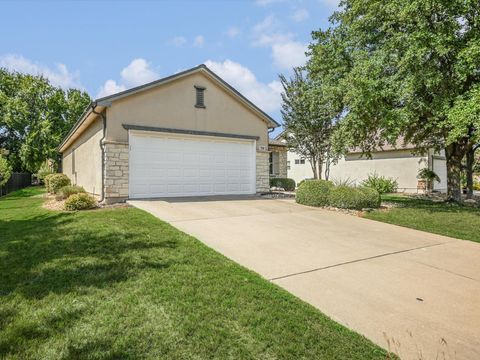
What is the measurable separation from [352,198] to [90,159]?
11.4 m

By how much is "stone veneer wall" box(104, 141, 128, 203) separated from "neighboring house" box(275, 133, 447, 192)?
13616 mm

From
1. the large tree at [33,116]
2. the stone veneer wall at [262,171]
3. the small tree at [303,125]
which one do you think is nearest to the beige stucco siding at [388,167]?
the small tree at [303,125]

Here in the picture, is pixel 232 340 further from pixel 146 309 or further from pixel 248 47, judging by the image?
pixel 248 47

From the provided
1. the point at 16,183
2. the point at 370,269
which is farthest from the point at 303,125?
the point at 16,183

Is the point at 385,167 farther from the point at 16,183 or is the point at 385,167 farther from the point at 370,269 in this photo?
the point at 16,183

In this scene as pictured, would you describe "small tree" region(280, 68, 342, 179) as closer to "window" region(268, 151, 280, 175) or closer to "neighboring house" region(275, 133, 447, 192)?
"neighboring house" region(275, 133, 447, 192)

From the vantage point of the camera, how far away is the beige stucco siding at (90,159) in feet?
37.9

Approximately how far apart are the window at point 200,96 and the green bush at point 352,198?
6.54 meters

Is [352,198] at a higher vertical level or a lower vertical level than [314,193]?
lower

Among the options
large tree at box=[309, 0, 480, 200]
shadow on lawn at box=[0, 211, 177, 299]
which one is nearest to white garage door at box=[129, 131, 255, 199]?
shadow on lawn at box=[0, 211, 177, 299]

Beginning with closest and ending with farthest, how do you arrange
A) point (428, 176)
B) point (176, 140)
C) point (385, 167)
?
point (176, 140)
point (428, 176)
point (385, 167)

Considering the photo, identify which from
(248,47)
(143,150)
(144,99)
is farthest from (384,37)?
(143,150)

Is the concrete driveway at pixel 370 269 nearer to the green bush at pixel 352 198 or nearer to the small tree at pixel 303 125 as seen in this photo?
the green bush at pixel 352 198

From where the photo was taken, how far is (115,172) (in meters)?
10.5
